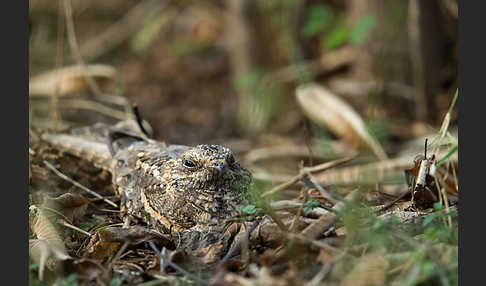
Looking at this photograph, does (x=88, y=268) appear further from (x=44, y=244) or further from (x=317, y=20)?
(x=317, y=20)

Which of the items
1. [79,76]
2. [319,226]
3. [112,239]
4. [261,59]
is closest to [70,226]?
[112,239]

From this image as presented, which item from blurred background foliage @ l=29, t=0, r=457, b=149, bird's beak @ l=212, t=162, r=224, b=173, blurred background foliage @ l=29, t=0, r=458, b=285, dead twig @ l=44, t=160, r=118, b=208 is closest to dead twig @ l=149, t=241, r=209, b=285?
bird's beak @ l=212, t=162, r=224, b=173

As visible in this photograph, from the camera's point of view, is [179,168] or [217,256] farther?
[179,168]

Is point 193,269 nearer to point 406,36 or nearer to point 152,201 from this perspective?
point 152,201

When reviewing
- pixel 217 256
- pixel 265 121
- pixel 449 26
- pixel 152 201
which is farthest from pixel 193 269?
pixel 449 26

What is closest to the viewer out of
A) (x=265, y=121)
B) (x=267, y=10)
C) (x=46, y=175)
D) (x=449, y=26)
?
(x=46, y=175)

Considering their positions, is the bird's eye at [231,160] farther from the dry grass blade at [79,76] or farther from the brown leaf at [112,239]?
the dry grass blade at [79,76]

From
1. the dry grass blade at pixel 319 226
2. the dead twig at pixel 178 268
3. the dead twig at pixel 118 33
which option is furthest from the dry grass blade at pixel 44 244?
the dead twig at pixel 118 33
